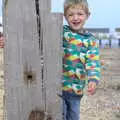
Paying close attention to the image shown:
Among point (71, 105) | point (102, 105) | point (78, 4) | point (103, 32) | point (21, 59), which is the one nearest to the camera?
point (21, 59)

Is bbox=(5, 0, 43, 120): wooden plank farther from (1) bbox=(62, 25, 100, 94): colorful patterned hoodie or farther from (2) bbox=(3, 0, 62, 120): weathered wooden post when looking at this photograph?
(1) bbox=(62, 25, 100, 94): colorful patterned hoodie

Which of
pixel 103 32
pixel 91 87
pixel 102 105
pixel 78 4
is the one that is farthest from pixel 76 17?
pixel 103 32

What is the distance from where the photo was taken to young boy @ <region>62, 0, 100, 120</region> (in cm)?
321

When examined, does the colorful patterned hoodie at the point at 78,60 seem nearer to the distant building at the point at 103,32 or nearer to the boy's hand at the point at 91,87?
the boy's hand at the point at 91,87

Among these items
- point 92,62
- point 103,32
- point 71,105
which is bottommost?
point 71,105

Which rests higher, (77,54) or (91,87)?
(77,54)

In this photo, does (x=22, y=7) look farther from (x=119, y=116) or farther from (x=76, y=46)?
(x=119, y=116)

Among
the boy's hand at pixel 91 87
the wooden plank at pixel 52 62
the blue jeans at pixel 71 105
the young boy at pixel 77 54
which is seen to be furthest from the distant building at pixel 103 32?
the wooden plank at pixel 52 62

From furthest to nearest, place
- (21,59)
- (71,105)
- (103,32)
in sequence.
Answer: (103,32) → (71,105) → (21,59)

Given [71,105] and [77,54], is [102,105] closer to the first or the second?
[71,105]

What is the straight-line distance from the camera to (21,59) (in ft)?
9.05

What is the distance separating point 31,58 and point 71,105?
2.48 feet

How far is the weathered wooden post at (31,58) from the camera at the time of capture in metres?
2.74

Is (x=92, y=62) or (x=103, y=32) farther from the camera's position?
(x=103, y=32)
